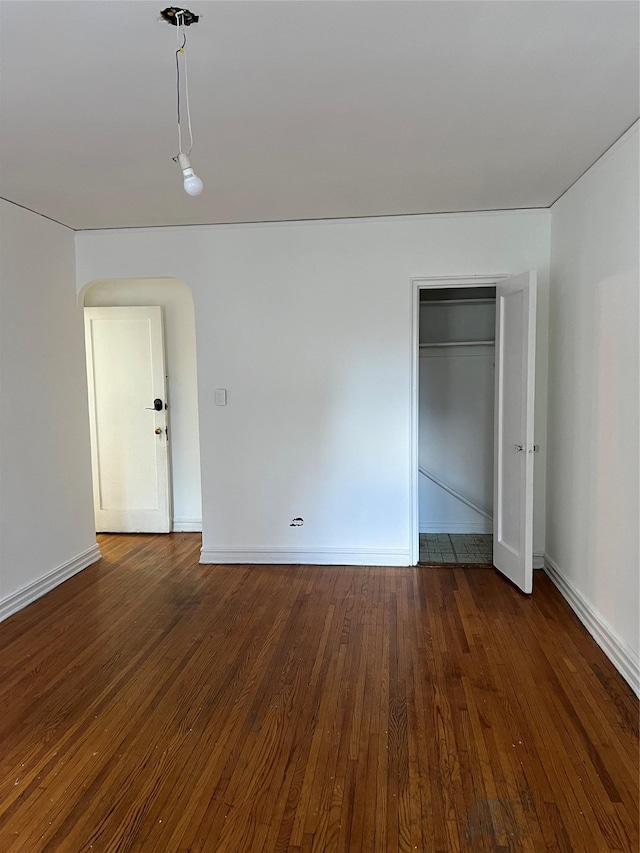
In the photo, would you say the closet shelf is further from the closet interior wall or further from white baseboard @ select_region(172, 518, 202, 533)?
white baseboard @ select_region(172, 518, 202, 533)

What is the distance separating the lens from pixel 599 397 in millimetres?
2938

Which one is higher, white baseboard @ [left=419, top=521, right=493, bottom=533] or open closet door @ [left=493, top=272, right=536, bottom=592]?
open closet door @ [left=493, top=272, right=536, bottom=592]

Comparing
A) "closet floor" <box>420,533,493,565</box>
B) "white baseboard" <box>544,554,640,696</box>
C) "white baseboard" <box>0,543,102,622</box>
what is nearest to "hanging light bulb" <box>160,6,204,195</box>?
"white baseboard" <box>544,554,640,696</box>

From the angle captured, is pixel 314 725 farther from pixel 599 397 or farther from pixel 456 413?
pixel 456 413

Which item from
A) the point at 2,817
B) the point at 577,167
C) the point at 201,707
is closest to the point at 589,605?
the point at 201,707

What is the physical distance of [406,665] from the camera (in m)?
2.76

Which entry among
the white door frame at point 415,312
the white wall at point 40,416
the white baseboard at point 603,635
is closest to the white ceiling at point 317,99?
the white wall at point 40,416

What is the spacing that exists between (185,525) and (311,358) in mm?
2165

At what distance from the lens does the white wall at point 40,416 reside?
346cm

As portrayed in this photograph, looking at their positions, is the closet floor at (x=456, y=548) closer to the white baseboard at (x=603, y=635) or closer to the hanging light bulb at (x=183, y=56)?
the white baseboard at (x=603, y=635)

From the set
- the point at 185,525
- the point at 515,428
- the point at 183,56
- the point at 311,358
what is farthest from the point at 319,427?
the point at 183,56

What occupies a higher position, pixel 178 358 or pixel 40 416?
pixel 178 358

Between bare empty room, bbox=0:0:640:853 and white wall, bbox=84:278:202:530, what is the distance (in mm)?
33

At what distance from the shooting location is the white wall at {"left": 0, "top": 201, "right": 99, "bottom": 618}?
3.46m
